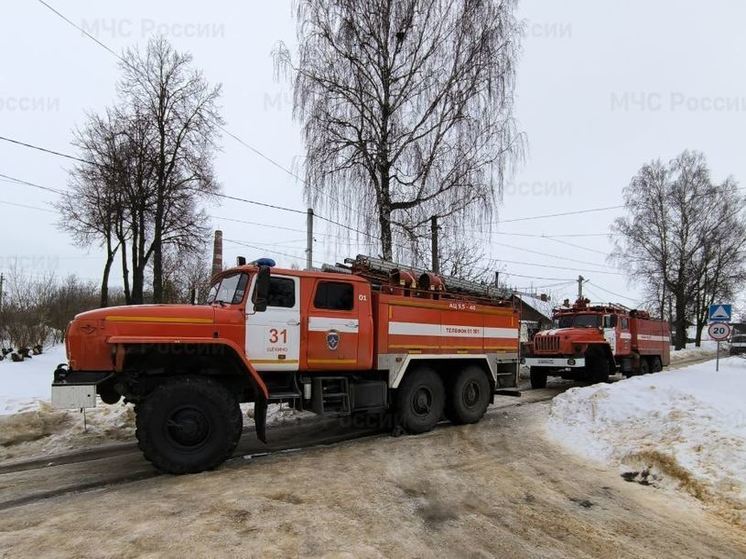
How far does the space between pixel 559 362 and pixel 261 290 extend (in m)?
11.7

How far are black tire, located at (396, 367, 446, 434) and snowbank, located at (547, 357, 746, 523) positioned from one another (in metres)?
2.05

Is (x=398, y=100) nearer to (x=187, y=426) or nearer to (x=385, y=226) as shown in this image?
(x=385, y=226)

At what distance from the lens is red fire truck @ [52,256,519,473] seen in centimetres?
645

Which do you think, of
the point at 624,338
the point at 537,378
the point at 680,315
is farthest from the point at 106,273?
the point at 680,315

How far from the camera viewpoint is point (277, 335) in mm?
7473

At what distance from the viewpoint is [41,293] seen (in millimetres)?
25953

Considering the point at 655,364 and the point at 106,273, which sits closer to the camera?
the point at 655,364

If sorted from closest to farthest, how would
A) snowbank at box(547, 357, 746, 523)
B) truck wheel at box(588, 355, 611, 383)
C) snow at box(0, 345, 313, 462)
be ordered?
snowbank at box(547, 357, 746, 523), snow at box(0, 345, 313, 462), truck wheel at box(588, 355, 611, 383)

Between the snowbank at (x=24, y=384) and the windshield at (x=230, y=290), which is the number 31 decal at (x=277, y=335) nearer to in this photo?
the windshield at (x=230, y=290)

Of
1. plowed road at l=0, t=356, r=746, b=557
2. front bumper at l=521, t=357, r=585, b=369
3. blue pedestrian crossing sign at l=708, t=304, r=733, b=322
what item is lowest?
plowed road at l=0, t=356, r=746, b=557

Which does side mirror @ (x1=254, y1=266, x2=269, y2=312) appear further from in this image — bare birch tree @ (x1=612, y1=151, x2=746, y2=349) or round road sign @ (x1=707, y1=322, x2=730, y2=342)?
bare birch tree @ (x1=612, y1=151, x2=746, y2=349)

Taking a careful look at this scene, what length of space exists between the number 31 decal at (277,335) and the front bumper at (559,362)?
11.1 m

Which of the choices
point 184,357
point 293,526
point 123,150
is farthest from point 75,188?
point 293,526

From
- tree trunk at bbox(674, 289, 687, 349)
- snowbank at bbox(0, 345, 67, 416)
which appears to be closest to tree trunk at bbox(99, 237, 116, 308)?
snowbank at bbox(0, 345, 67, 416)
